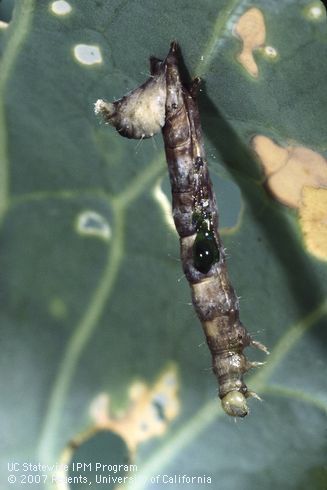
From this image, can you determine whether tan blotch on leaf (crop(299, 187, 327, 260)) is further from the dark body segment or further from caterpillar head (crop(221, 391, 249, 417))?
caterpillar head (crop(221, 391, 249, 417))

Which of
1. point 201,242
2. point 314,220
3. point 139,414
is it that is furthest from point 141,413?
point 314,220

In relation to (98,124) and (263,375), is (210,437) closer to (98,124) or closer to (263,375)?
(263,375)

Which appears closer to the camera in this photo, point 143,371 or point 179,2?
point 179,2

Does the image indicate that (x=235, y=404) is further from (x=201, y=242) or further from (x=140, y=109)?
(x=140, y=109)

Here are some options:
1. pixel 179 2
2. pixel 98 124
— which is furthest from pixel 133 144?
pixel 179 2

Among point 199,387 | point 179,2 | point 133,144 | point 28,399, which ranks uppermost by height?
point 179,2

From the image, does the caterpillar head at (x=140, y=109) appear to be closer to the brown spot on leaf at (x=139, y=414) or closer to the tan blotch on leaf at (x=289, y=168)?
the tan blotch on leaf at (x=289, y=168)
